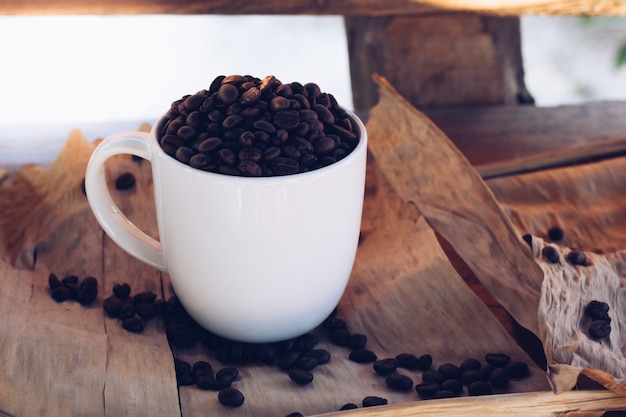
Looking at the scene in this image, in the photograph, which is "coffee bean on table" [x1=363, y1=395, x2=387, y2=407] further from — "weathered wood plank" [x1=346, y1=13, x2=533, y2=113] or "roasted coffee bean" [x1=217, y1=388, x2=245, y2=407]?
"weathered wood plank" [x1=346, y1=13, x2=533, y2=113]

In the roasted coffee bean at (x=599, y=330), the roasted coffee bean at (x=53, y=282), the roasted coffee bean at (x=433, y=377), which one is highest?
the roasted coffee bean at (x=53, y=282)

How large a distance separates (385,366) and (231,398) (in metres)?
0.19

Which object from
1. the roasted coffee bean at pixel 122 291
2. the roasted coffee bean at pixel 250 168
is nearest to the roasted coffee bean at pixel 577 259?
the roasted coffee bean at pixel 250 168

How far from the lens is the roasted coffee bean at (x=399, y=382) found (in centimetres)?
97

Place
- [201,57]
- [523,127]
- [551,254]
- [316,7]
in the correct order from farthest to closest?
[201,57], [523,127], [316,7], [551,254]

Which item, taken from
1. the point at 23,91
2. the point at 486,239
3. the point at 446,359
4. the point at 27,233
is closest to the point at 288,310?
the point at 446,359

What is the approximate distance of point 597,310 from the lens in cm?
105

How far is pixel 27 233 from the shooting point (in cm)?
124

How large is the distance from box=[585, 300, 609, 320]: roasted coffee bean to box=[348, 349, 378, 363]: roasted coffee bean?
28 centimetres

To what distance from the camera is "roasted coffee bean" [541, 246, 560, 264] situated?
3.67ft

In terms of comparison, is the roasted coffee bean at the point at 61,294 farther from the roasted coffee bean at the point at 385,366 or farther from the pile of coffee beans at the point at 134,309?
the roasted coffee bean at the point at 385,366

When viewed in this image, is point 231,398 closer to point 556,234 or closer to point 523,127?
point 556,234

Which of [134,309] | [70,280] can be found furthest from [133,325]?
[70,280]

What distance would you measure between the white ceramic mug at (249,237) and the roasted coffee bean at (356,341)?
5 cm
